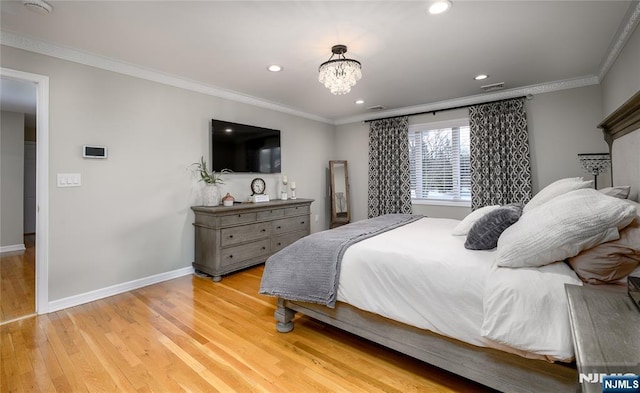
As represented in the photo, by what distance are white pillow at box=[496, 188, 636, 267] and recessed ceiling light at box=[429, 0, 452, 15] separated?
1.55 metres

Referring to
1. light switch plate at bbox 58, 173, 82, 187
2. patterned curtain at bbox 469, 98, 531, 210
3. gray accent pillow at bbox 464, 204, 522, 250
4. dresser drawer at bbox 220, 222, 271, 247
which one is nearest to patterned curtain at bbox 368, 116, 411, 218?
patterned curtain at bbox 469, 98, 531, 210

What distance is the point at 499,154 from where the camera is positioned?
4.06m

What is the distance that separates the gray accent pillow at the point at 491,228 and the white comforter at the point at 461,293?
0.23ft

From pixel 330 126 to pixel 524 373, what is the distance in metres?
5.17

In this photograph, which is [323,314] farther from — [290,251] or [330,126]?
[330,126]

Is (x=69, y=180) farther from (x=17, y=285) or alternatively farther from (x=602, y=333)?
(x=602, y=333)


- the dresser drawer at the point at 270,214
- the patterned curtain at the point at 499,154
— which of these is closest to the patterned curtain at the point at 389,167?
the patterned curtain at the point at 499,154

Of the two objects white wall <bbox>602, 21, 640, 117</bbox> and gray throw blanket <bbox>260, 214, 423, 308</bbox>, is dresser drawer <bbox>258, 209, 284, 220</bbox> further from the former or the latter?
white wall <bbox>602, 21, 640, 117</bbox>

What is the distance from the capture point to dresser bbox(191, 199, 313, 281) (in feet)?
11.0

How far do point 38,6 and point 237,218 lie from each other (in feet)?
8.06

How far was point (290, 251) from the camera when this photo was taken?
7.35ft

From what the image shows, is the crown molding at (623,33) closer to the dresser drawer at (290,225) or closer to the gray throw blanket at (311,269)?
the gray throw blanket at (311,269)

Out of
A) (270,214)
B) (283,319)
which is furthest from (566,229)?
(270,214)

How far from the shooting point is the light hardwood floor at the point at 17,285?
2.59 metres
